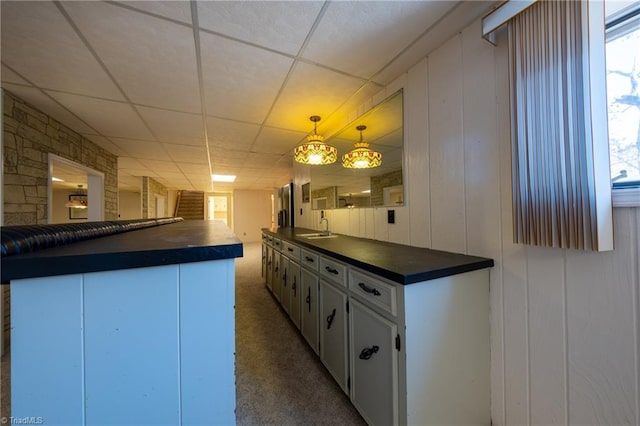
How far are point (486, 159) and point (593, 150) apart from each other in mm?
436

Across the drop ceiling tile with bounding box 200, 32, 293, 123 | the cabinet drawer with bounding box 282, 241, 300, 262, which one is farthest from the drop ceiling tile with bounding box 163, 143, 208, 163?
the cabinet drawer with bounding box 282, 241, 300, 262

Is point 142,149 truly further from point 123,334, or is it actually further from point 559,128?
point 559,128

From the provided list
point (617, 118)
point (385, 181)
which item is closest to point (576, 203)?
point (617, 118)

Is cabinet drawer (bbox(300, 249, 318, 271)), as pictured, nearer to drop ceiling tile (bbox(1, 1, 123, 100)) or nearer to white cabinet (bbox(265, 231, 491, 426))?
white cabinet (bbox(265, 231, 491, 426))

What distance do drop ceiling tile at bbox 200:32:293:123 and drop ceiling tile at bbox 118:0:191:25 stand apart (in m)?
0.14

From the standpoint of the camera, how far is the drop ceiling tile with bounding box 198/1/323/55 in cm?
120

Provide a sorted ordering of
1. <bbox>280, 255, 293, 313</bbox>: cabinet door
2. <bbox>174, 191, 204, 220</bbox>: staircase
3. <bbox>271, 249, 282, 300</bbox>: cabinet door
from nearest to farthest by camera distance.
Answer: <bbox>280, 255, 293, 313</bbox>: cabinet door → <bbox>271, 249, 282, 300</bbox>: cabinet door → <bbox>174, 191, 204, 220</bbox>: staircase

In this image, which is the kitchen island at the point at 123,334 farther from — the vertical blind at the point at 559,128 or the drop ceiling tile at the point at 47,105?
the drop ceiling tile at the point at 47,105

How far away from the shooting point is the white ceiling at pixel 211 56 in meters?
1.24

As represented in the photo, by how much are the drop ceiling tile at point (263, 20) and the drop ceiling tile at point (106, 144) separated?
9.77ft

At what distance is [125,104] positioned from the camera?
2215 millimetres

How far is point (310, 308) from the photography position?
6.40 ft

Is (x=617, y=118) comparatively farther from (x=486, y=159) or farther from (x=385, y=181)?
(x=385, y=181)

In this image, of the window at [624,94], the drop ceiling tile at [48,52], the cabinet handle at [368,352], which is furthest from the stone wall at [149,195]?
the window at [624,94]
